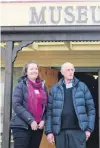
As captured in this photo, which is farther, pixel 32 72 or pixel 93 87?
pixel 93 87

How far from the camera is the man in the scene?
16.3 ft

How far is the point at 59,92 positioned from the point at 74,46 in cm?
344

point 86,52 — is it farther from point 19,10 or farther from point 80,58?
point 19,10

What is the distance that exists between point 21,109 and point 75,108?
700 millimetres

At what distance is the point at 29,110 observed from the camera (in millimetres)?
4895

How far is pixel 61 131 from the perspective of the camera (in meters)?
5.00

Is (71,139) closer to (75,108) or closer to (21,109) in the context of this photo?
(75,108)

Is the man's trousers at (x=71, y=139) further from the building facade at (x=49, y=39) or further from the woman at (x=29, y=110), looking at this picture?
the building facade at (x=49, y=39)

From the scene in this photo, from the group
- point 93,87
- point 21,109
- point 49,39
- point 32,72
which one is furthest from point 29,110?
point 93,87

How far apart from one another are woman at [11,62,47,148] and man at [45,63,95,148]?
141 mm

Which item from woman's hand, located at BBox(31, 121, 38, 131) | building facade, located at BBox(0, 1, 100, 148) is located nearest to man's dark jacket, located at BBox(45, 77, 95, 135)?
woman's hand, located at BBox(31, 121, 38, 131)

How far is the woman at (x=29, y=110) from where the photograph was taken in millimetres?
4848

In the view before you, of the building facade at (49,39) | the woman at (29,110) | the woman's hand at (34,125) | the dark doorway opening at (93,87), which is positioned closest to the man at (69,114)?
the woman at (29,110)

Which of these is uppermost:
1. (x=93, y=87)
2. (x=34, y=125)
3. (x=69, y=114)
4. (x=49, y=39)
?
(x=49, y=39)
